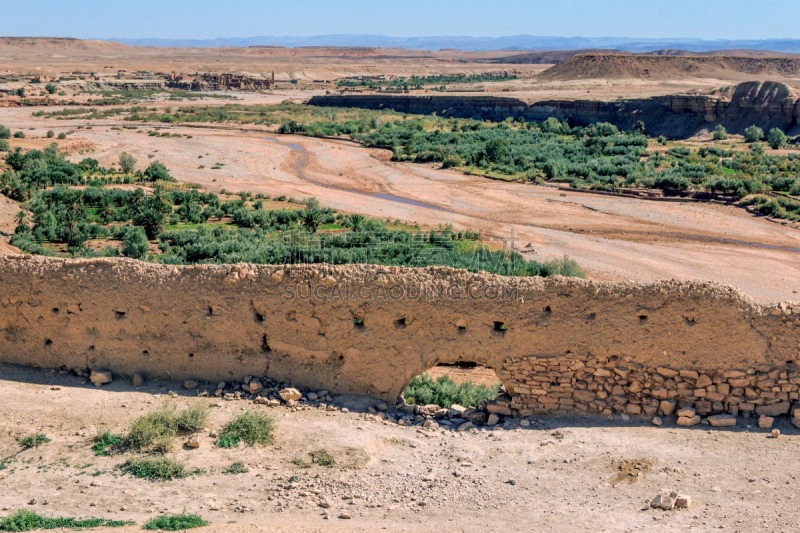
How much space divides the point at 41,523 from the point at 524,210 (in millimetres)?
27385

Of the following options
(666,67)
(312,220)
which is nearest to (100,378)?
(312,220)

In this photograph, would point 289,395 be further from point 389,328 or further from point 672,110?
point 672,110

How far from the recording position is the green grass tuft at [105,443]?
7871 mm

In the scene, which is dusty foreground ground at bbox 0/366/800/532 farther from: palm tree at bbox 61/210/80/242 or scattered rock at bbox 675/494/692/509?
palm tree at bbox 61/210/80/242

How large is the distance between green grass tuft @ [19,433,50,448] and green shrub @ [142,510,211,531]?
8.07ft

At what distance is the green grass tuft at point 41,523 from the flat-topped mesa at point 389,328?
3185 millimetres

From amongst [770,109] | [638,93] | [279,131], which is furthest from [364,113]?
[770,109]

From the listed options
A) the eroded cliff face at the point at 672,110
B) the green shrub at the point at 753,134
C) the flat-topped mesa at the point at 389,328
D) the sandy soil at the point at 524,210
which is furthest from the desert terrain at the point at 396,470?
the eroded cliff face at the point at 672,110

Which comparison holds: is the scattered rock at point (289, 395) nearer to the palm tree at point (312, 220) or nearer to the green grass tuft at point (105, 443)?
the green grass tuft at point (105, 443)

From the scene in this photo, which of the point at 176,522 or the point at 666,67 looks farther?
the point at 666,67

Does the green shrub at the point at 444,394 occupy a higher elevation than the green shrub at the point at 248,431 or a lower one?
lower

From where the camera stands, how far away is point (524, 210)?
104ft

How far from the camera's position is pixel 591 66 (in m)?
110

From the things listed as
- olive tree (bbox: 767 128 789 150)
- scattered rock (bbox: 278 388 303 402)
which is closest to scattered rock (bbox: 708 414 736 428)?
scattered rock (bbox: 278 388 303 402)
